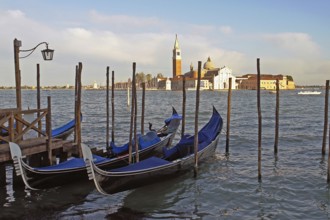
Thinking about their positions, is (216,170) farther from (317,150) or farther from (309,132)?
(309,132)

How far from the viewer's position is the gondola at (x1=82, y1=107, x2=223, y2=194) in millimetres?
6345

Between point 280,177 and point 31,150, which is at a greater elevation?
point 31,150

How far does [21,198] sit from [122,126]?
12.7 metres

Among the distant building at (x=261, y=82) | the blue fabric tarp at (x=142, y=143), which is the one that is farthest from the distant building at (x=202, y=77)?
the blue fabric tarp at (x=142, y=143)

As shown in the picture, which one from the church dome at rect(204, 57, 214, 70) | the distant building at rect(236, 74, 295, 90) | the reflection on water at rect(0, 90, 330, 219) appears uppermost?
the church dome at rect(204, 57, 214, 70)

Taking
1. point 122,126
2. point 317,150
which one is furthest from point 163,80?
point 317,150

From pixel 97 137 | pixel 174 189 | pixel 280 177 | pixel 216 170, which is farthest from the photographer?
pixel 97 137

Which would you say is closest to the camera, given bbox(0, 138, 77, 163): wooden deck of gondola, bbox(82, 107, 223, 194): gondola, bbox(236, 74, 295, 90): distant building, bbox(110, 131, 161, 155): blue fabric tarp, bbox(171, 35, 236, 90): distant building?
bbox(82, 107, 223, 194): gondola

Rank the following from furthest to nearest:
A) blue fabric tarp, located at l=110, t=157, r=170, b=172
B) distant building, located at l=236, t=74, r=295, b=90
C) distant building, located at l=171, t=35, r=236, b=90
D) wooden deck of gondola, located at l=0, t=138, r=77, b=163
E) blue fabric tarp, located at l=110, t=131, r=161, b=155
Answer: distant building, located at l=236, t=74, r=295, b=90
distant building, located at l=171, t=35, r=236, b=90
blue fabric tarp, located at l=110, t=131, r=161, b=155
blue fabric tarp, located at l=110, t=157, r=170, b=172
wooden deck of gondola, located at l=0, t=138, r=77, b=163

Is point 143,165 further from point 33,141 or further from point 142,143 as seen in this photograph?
point 142,143

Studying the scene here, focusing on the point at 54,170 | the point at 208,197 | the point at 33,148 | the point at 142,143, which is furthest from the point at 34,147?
the point at 208,197

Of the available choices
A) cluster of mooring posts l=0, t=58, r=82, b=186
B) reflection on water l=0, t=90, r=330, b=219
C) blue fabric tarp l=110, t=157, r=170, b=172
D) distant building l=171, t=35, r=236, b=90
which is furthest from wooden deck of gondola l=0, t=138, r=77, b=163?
distant building l=171, t=35, r=236, b=90

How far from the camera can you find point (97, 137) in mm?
15352

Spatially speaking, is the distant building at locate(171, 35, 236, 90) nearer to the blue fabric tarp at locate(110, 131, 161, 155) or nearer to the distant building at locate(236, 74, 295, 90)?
the distant building at locate(236, 74, 295, 90)
